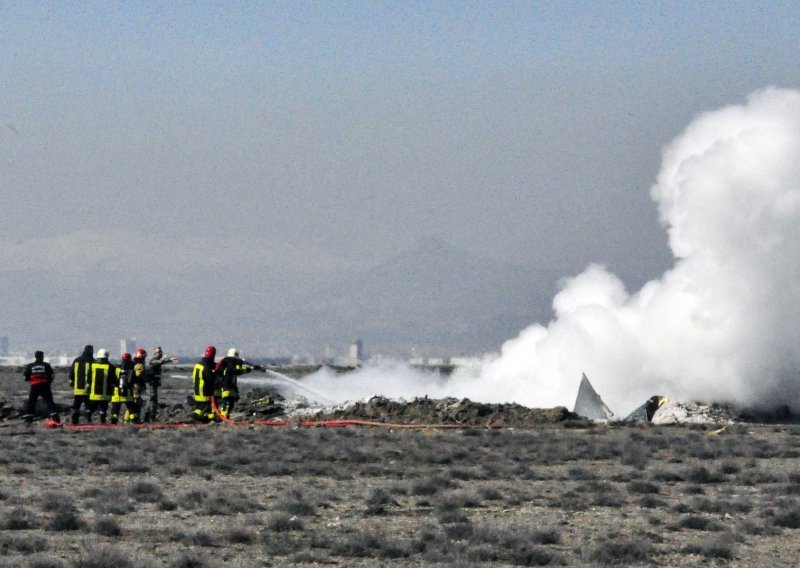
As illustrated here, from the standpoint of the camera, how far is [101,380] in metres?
33.6

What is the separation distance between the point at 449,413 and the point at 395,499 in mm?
16384

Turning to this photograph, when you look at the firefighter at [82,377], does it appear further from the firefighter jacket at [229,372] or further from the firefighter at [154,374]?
the firefighter jacket at [229,372]

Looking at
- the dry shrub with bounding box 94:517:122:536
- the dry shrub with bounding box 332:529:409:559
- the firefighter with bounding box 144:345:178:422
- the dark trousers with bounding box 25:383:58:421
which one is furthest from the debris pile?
the dry shrub with bounding box 94:517:122:536

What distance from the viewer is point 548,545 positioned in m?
15.6

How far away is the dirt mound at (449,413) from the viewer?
3550 centimetres

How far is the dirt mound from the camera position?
3550 cm

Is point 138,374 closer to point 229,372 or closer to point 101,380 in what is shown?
point 101,380

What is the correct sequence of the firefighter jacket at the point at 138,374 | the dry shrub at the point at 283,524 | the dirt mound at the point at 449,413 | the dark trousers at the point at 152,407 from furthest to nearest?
the dirt mound at the point at 449,413, the dark trousers at the point at 152,407, the firefighter jacket at the point at 138,374, the dry shrub at the point at 283,524

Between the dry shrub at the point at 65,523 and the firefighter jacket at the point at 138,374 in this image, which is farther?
the firefighter jacket at the point at 138,374

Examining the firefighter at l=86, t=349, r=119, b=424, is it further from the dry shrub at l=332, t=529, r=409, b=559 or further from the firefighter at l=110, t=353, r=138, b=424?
the dry shrub at l=332, t=529, r=409, b=559

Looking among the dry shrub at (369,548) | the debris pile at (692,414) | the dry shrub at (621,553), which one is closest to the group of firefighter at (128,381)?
the debris pile at (692,414)

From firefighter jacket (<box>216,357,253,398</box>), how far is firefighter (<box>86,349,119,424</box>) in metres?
2.48

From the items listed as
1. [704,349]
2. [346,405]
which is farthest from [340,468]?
[704,349]

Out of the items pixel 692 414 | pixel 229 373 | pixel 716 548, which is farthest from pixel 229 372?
pixel 716 548
